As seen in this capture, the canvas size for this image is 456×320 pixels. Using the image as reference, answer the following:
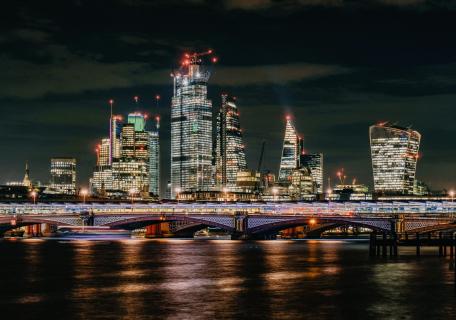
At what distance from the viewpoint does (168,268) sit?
8888 cm

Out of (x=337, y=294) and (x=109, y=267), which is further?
Answer: (x=109, y=267)

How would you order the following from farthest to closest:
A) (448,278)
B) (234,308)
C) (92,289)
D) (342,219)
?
(342,219), (448,278), (92,289), (234,308)

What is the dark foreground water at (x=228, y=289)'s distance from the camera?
52.3 meters

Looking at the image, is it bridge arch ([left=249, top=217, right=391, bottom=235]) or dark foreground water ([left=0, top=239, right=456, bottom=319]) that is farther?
bridge arch ([left=249, top=217, right=391, bottom=235])

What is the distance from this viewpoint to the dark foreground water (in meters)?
52.3

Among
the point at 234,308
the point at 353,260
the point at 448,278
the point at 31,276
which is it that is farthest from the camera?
the point at 353,260

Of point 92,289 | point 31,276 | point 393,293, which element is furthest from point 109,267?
point 393,293

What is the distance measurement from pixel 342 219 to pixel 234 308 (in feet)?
397

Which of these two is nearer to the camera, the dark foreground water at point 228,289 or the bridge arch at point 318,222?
the dark foreground water at point 228,289

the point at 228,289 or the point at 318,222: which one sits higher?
the point at 318,222

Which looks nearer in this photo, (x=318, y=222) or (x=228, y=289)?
(x=228, y=289)

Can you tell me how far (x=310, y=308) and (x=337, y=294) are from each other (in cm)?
861

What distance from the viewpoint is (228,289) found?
65.9 meters

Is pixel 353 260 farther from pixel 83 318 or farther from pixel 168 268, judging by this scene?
pixel 83 318
